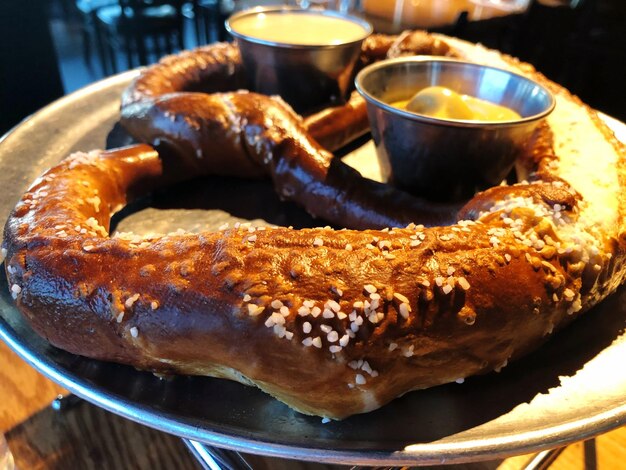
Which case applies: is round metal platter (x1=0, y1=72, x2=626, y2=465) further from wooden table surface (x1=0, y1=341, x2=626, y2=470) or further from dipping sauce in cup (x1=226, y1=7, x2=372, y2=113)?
dipping sauce in cup (x1=226, y1=7, x2=372, y2=113)

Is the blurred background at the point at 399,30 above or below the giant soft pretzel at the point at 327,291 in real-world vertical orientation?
below

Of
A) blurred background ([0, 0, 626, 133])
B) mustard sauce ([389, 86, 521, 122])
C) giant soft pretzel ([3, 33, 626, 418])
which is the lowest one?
blurred background ([0, 0, 626, 133])

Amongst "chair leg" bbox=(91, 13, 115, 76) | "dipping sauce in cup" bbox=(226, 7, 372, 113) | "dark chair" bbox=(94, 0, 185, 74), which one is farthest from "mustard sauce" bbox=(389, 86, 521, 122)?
"chair leg" bbox=(91, 13, 115, 76)

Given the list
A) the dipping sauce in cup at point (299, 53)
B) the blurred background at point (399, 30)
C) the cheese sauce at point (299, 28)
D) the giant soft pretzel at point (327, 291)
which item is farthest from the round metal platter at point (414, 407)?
the blurred background at point (399, 30)

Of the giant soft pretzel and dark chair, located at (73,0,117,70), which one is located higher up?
the giant soft pretzel

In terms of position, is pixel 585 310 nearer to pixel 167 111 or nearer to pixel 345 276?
pixel 345 276

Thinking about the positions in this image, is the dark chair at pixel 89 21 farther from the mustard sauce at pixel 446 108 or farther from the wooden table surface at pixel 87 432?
the mustard sauce at pixel 446 108

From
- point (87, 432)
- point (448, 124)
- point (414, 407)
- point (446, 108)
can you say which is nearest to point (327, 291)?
point (414, 407)

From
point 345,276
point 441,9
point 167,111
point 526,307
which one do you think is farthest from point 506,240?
point 441,9
